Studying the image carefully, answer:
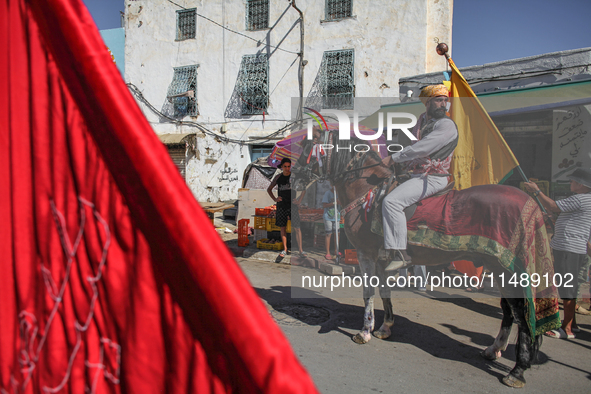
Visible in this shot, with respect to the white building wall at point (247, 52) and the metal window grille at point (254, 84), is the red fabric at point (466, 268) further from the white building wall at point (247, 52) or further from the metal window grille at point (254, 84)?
the metal window grille at point (254, 84)

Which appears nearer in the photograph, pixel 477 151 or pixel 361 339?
pixel 477 151

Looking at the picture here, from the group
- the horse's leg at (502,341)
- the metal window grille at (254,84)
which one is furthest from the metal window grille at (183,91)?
the horse's leg at (502,341)

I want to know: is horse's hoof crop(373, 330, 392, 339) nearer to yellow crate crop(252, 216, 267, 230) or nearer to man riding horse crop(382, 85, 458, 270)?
man riding horse crop(382, 85, 458, 270)

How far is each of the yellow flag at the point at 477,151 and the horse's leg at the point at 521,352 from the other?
4.08ft

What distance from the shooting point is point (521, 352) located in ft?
11.0

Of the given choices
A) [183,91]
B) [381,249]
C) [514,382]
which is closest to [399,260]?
[381,249]

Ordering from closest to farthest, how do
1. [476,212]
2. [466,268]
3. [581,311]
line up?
[476,212] → [466,268] → [581,311]

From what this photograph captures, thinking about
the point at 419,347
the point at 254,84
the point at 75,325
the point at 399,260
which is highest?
the point at 254,84

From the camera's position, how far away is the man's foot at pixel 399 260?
3.93 metres

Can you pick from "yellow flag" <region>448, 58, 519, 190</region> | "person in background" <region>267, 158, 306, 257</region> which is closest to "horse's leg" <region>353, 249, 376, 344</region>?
"yellow flag" <region>448, 58, 519, 190</region>

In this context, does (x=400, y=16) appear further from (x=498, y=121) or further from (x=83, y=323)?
(x=83, y=323)

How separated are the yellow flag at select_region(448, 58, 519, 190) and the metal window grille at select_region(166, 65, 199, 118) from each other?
14782 millimetres

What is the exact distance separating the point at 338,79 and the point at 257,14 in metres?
4.95

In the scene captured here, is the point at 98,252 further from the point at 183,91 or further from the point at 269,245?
the point at 183,91
